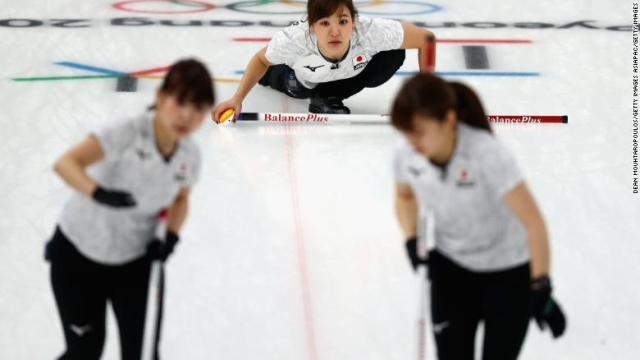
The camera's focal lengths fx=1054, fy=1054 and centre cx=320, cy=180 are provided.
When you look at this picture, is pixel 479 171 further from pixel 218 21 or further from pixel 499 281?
pixel 218 21

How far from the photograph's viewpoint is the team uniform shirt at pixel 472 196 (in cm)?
211

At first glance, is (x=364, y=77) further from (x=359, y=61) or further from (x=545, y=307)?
(x=545, y=307)

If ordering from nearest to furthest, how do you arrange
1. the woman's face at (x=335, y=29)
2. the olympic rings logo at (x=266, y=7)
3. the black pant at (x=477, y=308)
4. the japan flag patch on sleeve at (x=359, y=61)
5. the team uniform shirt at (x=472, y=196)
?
the team uniform shirt at (x=472, y=196)
the black pant at (x=477, y=308)
the woman's face at (x=335, y=29)
the japan flag patch on sleeve at (x=359, y=61)
the olympic rings logo at (x=266, y=7)

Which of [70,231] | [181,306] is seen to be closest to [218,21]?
[181,306]

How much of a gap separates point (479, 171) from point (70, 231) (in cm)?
88

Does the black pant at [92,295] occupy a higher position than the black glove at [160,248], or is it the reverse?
the black glove at [160,248]

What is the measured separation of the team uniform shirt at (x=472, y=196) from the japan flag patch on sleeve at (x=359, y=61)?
Result: 1.89 metres

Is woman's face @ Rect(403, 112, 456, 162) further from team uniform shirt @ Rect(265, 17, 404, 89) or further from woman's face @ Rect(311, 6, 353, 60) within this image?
team uniform shirt @ Rect(265, 17, 404, 89)

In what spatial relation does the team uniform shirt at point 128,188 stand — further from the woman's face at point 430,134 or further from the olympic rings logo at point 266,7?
the olympic rings logo at point 266,7

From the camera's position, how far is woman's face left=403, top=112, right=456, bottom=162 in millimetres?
2010

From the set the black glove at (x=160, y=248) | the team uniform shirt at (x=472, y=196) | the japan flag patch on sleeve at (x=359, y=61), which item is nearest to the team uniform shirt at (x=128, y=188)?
Result: the black glove at (x=160, y=248)

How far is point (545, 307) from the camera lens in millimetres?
2234

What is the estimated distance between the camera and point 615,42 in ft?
16.9

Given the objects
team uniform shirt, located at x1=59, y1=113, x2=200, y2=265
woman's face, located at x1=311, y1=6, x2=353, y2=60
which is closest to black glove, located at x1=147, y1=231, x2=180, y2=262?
team uniform shirt, located at x1=59, y1=113, x2=200, y2=265
